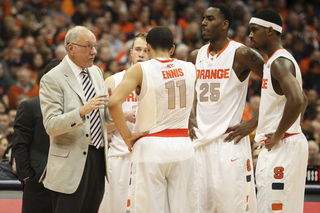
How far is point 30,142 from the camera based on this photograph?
4.23 m

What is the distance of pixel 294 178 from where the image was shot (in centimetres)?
414

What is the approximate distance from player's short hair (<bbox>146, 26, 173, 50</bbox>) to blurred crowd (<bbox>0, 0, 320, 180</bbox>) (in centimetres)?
363

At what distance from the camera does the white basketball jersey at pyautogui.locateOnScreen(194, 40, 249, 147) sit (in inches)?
177

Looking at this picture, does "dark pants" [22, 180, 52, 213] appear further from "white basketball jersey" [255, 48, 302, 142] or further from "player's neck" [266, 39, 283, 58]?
"player's neck" [266, 39, 283, 58]

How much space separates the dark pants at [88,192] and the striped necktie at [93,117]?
74mm

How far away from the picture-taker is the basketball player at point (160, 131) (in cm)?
373

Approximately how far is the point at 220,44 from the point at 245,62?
0.36 meters

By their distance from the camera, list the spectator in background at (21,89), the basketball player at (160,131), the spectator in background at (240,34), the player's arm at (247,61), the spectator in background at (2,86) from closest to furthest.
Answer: the basketball player at (160,131) < the player's arm at (247,61) < the spectator in background at (21,89) < the spectator in background at (2,86) < the spectator in background at (240,34)

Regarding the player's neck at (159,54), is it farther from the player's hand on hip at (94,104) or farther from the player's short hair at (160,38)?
the player's hand on hip at (94,104)

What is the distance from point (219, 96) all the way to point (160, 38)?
103 centimetres

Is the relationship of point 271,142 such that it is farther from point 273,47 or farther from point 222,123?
point 273,47

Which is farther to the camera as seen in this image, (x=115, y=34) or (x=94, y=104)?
(x=115, y=34)

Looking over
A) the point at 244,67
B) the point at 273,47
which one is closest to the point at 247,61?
the point at 244,67

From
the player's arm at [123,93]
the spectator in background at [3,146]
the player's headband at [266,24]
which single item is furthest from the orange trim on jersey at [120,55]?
the player's arm at [123,93]
